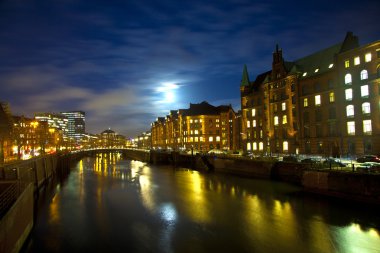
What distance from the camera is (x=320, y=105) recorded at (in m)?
74.2

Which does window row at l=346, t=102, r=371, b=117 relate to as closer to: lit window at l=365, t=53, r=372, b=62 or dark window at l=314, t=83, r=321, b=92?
lit window at l=365, t=53, r=372, b=62

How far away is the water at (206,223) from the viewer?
2747 cm

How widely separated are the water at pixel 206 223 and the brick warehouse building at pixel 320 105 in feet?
70.7

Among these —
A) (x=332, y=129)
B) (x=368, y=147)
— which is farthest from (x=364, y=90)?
(x=332, y=129)

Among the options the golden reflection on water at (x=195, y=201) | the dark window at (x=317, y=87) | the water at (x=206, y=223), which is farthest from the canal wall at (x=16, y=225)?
the dark window at (x=317, y=87)

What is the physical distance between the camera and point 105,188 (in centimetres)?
6278

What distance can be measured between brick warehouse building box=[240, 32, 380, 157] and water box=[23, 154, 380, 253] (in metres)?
21.5


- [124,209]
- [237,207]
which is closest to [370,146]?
[237,207]

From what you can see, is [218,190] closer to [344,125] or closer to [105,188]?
[105,188]

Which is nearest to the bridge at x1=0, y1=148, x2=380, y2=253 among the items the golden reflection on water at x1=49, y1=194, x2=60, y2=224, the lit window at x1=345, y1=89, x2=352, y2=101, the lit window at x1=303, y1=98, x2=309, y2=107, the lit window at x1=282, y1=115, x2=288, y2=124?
the golden reflection on water at x1=49, y1=194, x2=60, y2=224

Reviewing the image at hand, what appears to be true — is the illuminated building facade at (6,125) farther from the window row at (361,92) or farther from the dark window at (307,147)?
the window row at (361,92)

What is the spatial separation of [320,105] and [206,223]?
166 ft

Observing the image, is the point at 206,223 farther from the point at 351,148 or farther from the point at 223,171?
the point at 223,171

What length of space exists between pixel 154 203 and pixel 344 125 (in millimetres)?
43086
